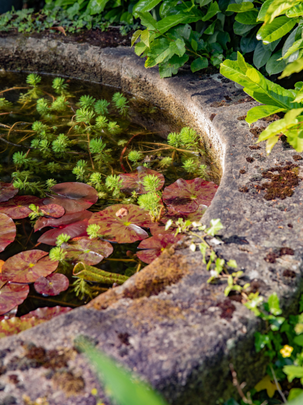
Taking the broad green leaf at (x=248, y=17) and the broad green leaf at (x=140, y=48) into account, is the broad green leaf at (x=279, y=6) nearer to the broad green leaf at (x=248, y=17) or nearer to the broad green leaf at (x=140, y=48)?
the broad green leaf at (x=248, y=17)

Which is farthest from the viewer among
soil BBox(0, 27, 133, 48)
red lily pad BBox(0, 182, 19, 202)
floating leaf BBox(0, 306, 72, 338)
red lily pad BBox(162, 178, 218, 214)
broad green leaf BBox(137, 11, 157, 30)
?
soil BBox(0, 27, 133, 48)

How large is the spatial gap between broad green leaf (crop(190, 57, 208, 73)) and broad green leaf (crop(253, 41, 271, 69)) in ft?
1.30

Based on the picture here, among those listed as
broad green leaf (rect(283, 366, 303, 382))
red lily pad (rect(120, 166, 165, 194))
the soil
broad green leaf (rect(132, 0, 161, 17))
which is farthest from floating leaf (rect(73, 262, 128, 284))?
the soil

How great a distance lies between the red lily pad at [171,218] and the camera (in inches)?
66.7

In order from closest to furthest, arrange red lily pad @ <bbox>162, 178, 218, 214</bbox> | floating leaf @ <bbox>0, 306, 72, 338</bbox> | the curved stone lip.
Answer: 1. the curved stone lip
2. floating leaf @ <bbox>0, 306, 72, 338</bbox>
3. red lily pad @ <bbox>162, 178, 218, 214</bbox>

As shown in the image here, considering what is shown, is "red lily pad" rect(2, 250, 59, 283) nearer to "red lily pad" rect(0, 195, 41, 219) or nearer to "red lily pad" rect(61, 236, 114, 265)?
"red lily pad" rect(61, 236, 114, 265)

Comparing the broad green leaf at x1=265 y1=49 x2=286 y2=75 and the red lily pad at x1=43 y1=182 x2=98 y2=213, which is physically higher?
the broad green leaf at x1=265 y1=49 x2=286 y2=75

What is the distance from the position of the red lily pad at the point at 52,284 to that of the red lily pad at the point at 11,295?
53 mm

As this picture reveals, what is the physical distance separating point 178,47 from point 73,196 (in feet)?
3.98

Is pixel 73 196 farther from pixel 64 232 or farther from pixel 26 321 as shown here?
pixel 26 321

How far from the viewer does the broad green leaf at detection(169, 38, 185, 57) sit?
227 centimetres

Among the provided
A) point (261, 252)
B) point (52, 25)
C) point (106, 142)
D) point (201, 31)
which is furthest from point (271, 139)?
point (52, 25)

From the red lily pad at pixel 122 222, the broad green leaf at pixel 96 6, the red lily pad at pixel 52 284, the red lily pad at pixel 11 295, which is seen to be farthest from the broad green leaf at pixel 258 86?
the broad green leaf at pixel 96 6

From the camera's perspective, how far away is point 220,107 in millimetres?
2168
